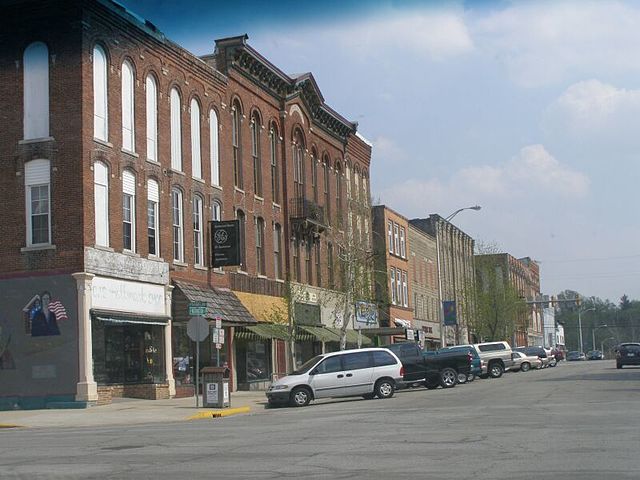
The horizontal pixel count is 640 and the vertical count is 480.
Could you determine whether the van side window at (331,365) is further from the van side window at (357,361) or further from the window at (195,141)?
the window at (195,141)

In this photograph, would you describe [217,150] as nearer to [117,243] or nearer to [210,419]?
[117,243]

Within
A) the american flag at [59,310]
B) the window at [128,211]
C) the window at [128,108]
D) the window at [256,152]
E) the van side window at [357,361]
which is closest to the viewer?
the american flag at [59,310]

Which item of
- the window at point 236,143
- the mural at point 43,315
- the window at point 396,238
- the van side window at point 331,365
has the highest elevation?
the window at point 236,143

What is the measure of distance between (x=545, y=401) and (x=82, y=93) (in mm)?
17307

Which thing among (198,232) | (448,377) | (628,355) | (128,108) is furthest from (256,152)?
(628,355)

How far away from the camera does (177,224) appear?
37.1 meters

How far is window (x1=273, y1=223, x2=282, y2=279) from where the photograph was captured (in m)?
46.2

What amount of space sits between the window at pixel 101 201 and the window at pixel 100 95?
112 cm

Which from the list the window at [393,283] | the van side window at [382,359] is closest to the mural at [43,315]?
the van side window at [382,359]

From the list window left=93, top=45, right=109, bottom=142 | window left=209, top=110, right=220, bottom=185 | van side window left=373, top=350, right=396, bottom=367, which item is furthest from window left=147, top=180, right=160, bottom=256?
van side window left=373, top=350, right=396, bottom=367

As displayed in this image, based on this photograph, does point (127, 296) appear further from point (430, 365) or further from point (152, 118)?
point (430, 365)

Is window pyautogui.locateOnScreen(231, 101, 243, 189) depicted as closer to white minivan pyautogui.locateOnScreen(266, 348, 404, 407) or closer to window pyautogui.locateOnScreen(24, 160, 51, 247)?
window pyautogui.locateOnScreen(24, 160, 51, 247)

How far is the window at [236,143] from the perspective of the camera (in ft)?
139

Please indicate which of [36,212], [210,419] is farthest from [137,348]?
[210,419]
